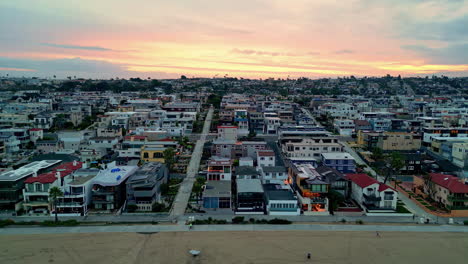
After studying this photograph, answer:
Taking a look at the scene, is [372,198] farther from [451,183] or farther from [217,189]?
[217,189]

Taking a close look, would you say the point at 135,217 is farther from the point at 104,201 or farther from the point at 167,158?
the point at 167,158

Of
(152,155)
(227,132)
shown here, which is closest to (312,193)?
(152,155)

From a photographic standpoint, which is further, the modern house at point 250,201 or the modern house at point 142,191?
the modern house at point 142,191

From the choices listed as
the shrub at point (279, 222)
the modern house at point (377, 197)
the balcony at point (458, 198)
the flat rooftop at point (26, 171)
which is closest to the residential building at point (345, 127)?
the modern house at point (377, 197)

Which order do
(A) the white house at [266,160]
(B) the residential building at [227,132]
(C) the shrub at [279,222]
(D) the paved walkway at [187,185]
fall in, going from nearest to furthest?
(C) the shrub at [279,222], (D) the paved walkway at [187,185], (A) the white house at [266,160], (B) the residential building at [227,132]

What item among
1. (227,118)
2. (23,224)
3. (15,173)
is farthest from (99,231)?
(227,118)

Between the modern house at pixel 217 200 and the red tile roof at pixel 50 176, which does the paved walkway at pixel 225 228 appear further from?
the red tile roof at pixel 50 176

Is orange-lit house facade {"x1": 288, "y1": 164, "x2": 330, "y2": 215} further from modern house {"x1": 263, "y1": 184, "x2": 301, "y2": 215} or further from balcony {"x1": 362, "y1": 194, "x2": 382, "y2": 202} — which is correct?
balcony {"x1": 362, "y1": 194, "x2": 382, "y2": 202}
